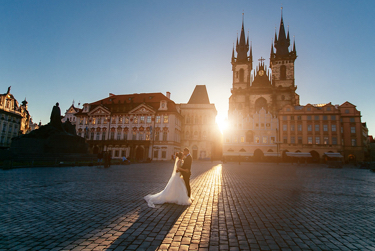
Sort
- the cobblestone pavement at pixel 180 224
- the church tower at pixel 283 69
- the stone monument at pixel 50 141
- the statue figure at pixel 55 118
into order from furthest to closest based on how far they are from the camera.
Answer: the church tower at pixel 283 69 → the statue figure at pixel 55 118 → the stone monument at pixel 50 141 → the cobblestone pavement at pixel 180 224

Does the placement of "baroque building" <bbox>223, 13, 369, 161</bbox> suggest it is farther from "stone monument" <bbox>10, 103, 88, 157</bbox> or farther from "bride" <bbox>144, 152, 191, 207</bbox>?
Result: "bride" <bbox>144, 152, 191, 207</bbox>

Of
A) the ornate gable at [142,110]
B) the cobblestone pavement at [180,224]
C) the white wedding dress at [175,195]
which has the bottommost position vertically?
the cobblestone pavement at [180,224]

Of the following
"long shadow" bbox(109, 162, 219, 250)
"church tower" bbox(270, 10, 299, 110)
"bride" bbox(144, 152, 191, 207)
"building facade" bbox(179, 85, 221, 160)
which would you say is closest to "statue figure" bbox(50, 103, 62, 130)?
"bride" bbox(144, 152, 191, 207)

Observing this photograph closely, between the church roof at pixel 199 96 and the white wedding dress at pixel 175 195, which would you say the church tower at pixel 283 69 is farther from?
the white wedding dress at pixel 175 195

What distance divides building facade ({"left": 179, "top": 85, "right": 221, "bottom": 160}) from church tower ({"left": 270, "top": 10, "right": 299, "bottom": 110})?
22076 mm

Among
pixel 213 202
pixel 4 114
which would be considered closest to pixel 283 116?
pixel 213 202

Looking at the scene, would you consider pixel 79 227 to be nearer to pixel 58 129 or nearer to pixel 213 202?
pixel 213 202

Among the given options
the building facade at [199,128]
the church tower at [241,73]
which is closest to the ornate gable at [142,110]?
the building facade at [199,128]

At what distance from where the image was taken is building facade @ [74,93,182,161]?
5138 centimetres

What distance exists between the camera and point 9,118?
62.3 m

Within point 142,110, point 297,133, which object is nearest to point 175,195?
point 142,110

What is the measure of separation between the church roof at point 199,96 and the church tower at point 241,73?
9.52 metres

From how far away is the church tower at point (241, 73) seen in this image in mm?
67438

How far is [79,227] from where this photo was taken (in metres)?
4.53
